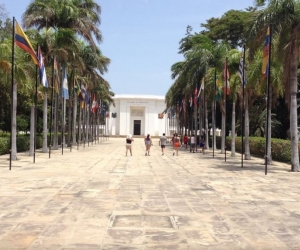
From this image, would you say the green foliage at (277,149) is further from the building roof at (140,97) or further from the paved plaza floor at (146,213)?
the building roof at (140,97)

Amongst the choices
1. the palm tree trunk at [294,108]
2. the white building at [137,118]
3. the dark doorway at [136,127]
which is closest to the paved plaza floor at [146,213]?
the palm tree trunk at [294,108]

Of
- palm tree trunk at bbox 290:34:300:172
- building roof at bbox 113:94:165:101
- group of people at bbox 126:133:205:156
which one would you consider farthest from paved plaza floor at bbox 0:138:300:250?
building roof at bbox 113:94:165:101

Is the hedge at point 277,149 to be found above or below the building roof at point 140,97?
below

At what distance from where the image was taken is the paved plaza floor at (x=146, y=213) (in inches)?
264

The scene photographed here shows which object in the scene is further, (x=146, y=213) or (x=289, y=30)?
(x=289, y=30)

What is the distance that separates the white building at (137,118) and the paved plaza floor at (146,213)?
276 ft

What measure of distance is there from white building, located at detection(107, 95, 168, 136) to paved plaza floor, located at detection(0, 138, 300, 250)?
84226 millimetres

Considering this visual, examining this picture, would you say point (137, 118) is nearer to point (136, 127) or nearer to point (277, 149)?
point (136, 127)

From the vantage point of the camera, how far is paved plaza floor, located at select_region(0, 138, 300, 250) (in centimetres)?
671

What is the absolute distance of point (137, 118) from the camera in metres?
102

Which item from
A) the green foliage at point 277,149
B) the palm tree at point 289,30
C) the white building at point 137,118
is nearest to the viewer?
the palm tree at point 289,30

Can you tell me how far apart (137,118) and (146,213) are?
92964mm

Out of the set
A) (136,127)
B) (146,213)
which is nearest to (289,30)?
(146,213)

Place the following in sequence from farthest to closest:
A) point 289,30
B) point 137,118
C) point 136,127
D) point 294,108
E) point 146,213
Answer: point 137,118, point 136,127, point 289,30, point 294,108, point 146,213
